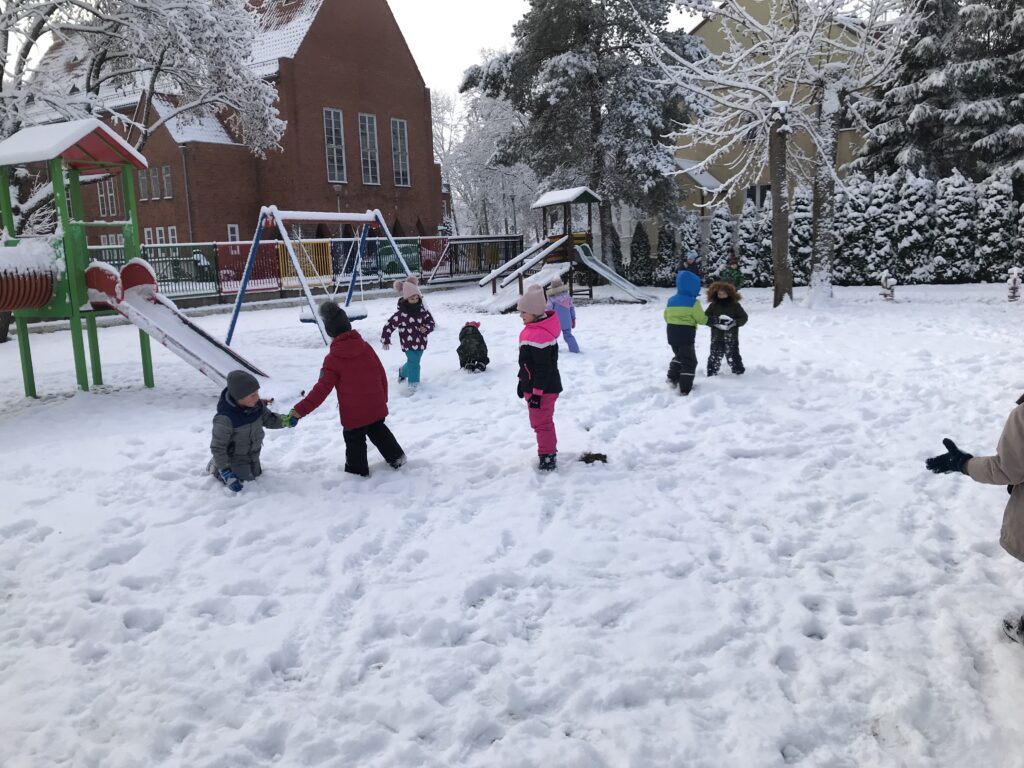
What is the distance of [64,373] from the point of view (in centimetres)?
1051

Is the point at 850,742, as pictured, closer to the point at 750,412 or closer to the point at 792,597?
the point at 792,597

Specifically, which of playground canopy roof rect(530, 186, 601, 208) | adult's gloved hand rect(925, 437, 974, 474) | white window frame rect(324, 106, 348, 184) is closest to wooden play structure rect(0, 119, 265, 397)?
adult's gloved hand rect(925, 437, 974, 474)

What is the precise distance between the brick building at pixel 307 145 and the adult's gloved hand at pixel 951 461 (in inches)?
1227

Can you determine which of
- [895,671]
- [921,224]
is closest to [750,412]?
[895,671]

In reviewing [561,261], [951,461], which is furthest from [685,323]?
[561,261]

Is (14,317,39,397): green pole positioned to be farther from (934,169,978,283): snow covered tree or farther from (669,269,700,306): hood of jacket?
(934,169,978,283): snow covered tree

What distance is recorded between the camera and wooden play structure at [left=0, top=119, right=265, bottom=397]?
827 cm

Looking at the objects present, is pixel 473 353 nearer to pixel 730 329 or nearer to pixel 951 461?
pixel 730 329

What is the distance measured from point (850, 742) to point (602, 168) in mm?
22050

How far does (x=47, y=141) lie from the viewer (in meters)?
8.45

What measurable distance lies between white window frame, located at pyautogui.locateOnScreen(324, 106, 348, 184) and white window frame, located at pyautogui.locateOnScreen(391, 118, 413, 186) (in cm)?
301

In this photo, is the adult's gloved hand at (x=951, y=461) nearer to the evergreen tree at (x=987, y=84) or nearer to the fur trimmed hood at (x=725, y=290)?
the fur trimmed hood at (x=725, y=290)

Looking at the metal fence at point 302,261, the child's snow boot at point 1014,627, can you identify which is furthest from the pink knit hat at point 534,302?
the metal fence at point 302,261

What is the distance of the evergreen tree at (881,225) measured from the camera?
20.2 metres
